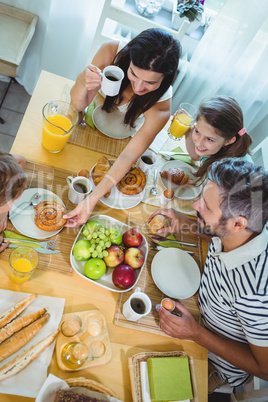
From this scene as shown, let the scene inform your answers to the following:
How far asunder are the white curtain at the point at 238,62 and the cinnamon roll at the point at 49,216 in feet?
6.13

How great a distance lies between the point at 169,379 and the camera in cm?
108

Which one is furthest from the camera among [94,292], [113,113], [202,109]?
[113,113]

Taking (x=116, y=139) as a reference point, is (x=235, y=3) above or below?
above

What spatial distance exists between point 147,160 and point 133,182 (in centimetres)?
15

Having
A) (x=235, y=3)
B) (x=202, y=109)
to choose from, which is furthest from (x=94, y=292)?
(x=235, y=3)

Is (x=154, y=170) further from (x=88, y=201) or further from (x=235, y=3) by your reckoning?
(x=235, y=3)

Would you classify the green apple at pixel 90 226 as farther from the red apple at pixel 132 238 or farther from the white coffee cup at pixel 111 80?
the white coffee cup at pixel 111 80

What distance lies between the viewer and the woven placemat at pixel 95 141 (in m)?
1.59

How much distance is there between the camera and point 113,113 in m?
1.72

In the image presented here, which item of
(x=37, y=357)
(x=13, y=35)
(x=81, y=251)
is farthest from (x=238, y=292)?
(x=13, y=35)

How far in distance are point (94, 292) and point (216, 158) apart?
94 cm

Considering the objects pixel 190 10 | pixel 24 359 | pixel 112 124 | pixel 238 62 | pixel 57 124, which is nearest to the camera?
pixel 24 359

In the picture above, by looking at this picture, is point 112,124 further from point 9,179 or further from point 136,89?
point 9,179

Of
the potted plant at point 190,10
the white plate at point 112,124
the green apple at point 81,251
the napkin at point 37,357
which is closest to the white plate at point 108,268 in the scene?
the green apple at point 81,251
